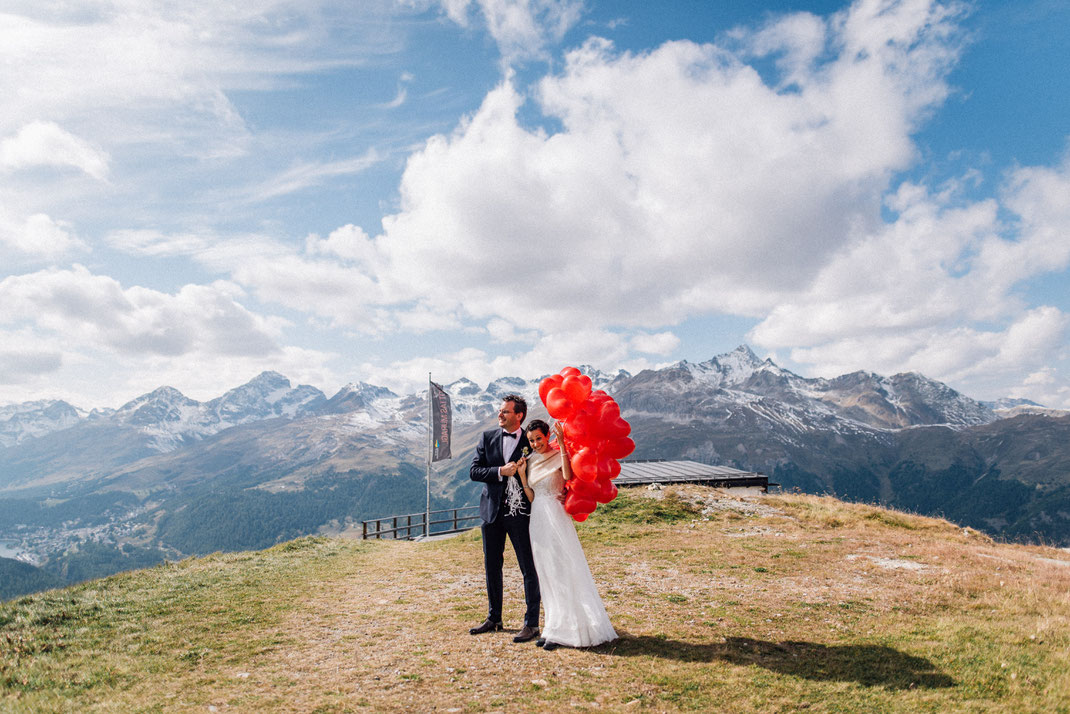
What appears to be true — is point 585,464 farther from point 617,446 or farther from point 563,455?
point 617,446

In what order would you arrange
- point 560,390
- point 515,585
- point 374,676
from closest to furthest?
point 374,676 → point 560,390 → point 515,585

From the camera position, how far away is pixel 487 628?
8336 millimetres

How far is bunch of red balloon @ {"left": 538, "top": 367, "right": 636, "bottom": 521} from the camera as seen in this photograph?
25.0 ft

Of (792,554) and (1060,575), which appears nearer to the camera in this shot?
(1060,575)

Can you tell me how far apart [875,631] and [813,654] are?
1.72 meters

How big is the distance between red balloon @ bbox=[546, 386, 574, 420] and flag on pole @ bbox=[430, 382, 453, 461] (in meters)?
22.2

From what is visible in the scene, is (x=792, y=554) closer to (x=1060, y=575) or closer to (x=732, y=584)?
(x=732, y=584)

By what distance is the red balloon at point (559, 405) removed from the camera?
7.89m

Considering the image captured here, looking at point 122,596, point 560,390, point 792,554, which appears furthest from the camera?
point 792,554

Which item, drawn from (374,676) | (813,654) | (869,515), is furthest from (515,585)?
(869,515)

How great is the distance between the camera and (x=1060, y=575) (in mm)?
12180

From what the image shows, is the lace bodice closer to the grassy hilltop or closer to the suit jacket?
the suit jacket

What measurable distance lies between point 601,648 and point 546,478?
8.28 feet

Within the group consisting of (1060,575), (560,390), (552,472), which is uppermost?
(560,390)
